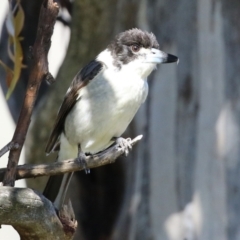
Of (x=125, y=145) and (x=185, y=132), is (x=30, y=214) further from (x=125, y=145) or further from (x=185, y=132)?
(x=185, y=132)

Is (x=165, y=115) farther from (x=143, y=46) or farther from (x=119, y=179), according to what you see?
(x=143, y=46)

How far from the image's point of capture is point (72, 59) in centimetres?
310

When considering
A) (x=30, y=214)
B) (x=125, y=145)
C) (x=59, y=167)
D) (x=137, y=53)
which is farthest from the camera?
(x=137, y=53)

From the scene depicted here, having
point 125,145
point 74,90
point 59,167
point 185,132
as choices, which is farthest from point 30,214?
point 185,132

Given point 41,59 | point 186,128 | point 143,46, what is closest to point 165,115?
point 186,128

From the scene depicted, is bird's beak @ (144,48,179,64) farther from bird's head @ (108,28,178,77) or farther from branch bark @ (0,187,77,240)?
branch bark @ (0,187,77,240)

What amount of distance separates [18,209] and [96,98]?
2.17 ft

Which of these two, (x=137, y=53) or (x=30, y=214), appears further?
(x=137, y=53)

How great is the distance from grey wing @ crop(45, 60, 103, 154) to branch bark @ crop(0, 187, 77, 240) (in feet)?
2.01

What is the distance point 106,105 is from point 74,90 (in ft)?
0.46

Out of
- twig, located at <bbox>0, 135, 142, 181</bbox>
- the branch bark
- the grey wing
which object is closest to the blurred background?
the grey wing

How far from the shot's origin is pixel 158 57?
2445 millimetres

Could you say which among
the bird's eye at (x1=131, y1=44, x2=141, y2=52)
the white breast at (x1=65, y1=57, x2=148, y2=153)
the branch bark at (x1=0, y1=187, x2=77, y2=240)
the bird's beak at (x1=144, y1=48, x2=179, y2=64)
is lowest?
the branch bark at (x1=0, y1=187, x2=77, y2=240)

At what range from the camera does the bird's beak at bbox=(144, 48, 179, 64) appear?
2408mm
